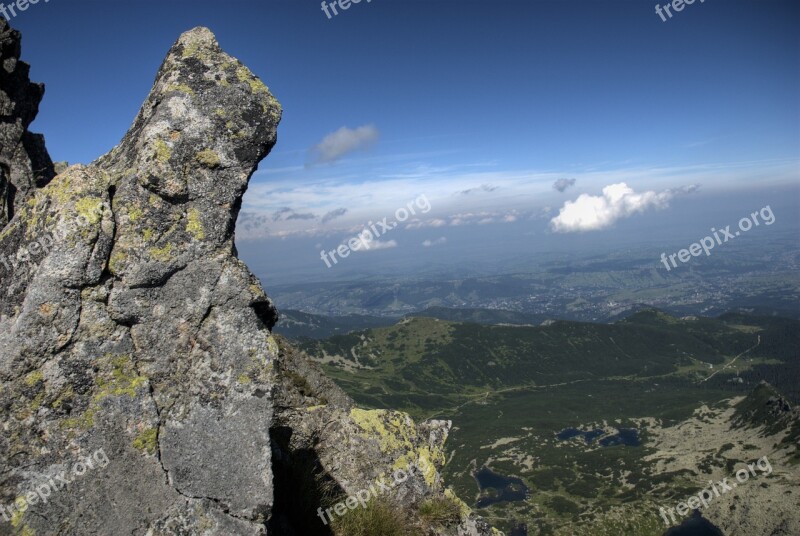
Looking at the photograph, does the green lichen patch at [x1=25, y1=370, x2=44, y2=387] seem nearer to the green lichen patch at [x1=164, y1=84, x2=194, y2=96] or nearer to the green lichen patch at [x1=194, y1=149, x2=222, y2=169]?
the green lichen patch at [x1=194, y1=149, x2=222, y2=169]

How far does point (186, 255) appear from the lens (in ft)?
31.2

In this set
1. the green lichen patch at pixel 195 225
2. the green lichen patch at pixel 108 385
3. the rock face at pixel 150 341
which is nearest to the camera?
the rock face at pixel 150 341

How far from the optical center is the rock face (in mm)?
8008

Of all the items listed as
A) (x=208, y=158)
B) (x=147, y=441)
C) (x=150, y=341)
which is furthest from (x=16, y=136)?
(x=147, y=441)

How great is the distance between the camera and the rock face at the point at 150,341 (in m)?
8.01

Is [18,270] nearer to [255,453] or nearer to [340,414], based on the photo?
[255,453]

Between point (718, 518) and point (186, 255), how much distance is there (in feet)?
613

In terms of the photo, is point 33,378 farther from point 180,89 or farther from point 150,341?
point 180,89

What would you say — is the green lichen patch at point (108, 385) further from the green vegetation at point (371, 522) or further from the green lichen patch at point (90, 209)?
the green vegetation at point (371, 522)

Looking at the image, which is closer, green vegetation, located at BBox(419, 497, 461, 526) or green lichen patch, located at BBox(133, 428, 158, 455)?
green lichen patch, located at BBox(133, 428, 158, 455)

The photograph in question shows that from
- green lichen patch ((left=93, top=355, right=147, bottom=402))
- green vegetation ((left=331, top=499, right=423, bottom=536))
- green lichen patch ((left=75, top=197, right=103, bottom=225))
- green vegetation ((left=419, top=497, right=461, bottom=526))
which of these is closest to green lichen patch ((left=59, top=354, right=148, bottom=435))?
green lichen patch ((left=93, top=355, right=147, bottom=402))

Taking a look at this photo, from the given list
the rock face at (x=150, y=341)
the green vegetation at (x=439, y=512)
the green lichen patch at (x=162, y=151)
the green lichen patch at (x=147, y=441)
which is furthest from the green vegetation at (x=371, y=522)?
the green lichen patch at (x=162, y=151)

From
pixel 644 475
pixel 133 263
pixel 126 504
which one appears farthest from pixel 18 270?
pixel 644 475

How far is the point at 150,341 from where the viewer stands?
353 inches
